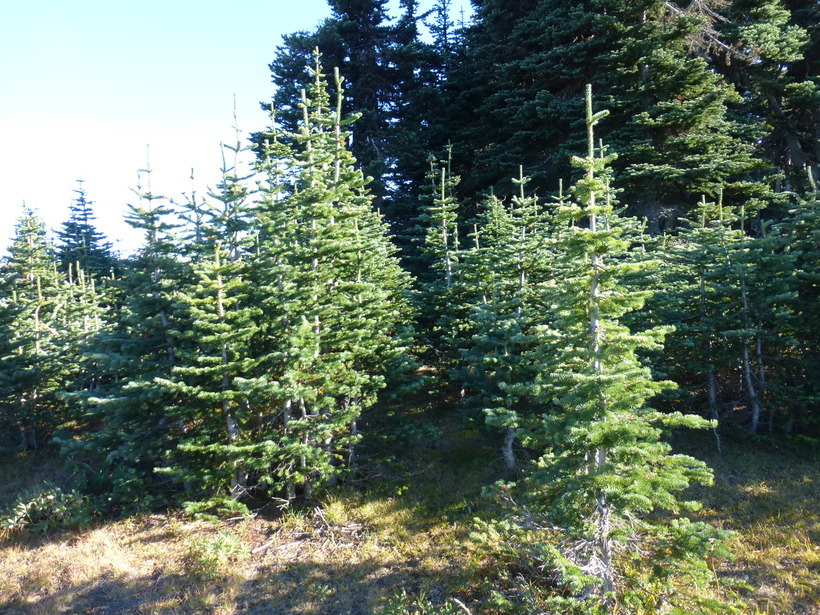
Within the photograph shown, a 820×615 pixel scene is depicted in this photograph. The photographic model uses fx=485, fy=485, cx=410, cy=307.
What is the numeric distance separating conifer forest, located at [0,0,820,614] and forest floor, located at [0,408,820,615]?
0.21 m

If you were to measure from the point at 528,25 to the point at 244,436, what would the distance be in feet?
75.2

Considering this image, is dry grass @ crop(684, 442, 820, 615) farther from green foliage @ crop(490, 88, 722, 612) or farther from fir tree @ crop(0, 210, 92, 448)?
fir tree @ crop(0, 210, 92, 448)

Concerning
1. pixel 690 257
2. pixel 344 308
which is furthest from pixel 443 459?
pixel 690 257

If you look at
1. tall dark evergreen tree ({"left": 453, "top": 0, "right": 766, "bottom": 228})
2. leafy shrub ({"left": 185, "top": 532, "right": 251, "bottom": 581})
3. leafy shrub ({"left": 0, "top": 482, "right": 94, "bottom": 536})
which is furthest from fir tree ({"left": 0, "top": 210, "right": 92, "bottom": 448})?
tall dark evergreen tree ({"left": 453, "top": 0, "right": 766, "bottom": 228})

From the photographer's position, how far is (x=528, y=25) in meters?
23.6

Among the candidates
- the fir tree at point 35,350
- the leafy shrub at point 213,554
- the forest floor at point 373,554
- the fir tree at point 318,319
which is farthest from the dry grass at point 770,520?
the fir tree at point 35,350

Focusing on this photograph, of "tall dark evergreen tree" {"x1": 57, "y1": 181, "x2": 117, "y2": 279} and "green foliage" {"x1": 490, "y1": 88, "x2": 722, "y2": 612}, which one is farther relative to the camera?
"tall dark evergreen tree" {"x1": 57, "y1": 181, "x2": 117, "y2": 279}

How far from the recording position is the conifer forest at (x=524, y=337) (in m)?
6.40

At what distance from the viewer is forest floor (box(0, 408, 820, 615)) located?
809cm

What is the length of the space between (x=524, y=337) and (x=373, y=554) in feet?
17.6

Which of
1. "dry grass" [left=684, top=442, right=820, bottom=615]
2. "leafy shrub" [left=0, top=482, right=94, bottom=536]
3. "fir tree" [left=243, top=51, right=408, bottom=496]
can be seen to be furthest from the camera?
"leafy shrub" [left=0, top=482, right=94, bottom=536]

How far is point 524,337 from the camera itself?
911cm

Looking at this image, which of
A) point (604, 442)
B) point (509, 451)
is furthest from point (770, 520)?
point (604, 442)

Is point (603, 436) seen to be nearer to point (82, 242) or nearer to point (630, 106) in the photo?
point (630, 106)
